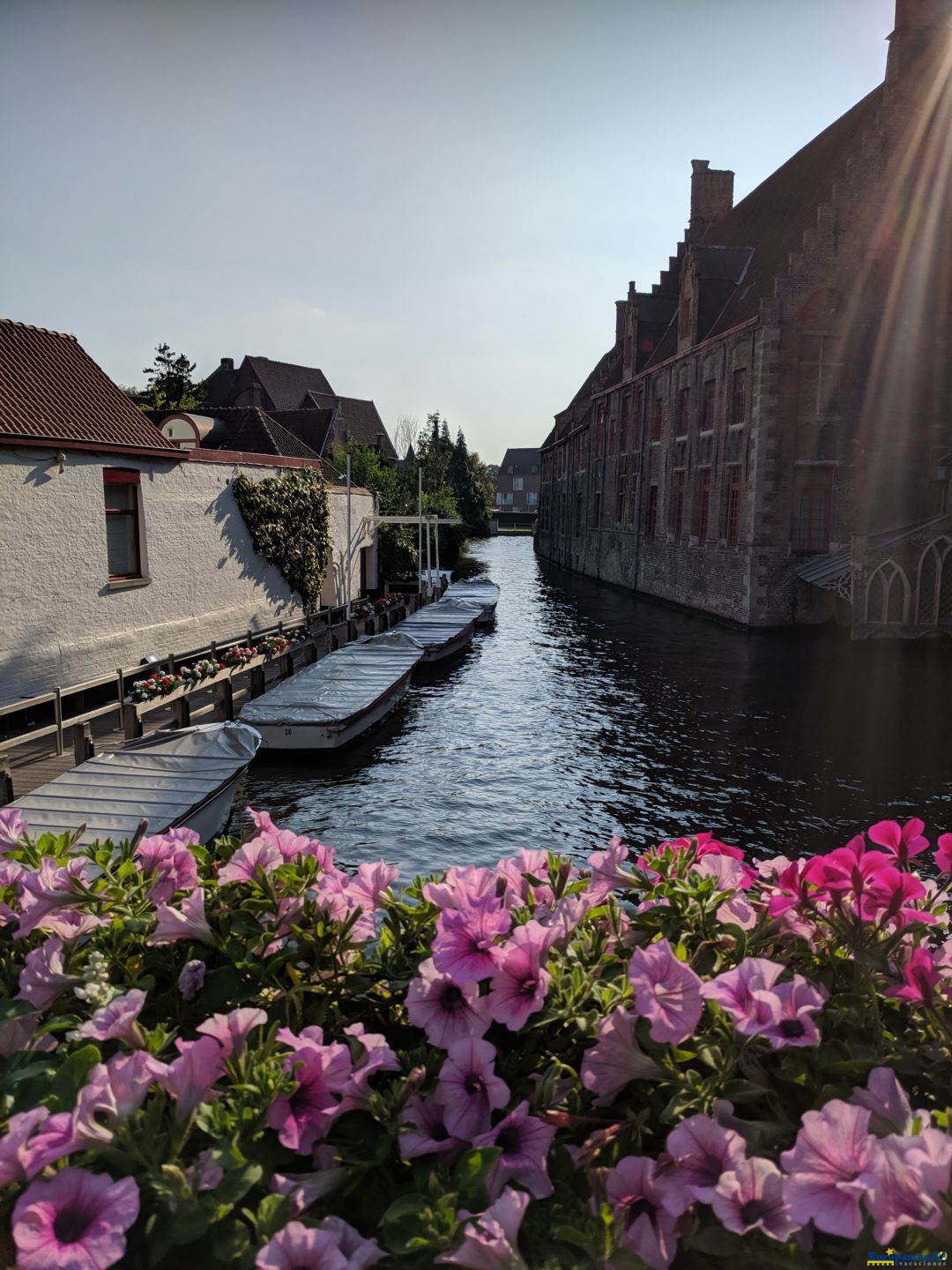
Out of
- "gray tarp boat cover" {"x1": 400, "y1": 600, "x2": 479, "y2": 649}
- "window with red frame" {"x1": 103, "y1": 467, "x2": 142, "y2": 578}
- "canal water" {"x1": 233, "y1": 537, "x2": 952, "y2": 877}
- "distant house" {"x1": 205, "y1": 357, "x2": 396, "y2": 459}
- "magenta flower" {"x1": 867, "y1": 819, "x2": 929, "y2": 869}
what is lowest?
"canal water" {"x1": 233, "y1": 537, "x2": 952, "y2": 877}

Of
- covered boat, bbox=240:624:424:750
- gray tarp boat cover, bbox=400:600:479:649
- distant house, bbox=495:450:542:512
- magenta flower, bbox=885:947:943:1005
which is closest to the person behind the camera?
magenta flower, bbox=885:947:943:1005

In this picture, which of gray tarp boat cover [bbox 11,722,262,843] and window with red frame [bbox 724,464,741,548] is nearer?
gray tarp boat cover [bbox 11,722,262,843]

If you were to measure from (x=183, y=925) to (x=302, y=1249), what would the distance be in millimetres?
966

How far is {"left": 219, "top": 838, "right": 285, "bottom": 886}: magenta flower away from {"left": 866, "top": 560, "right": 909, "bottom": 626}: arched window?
29.9 metres

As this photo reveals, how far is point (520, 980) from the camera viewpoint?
207 centimetres

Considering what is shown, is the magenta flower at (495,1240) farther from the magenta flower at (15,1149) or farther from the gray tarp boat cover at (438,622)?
the gray tarp boat cover at (438,622)

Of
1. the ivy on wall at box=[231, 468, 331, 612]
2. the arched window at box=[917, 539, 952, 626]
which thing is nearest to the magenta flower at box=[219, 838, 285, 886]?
the ivy on wall at box=[231, 468, 331, 612]

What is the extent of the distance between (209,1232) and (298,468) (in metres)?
25.1

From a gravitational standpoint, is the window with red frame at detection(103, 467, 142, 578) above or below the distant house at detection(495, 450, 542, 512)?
below

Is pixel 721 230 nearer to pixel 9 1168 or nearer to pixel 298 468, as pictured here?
pixel 298 468

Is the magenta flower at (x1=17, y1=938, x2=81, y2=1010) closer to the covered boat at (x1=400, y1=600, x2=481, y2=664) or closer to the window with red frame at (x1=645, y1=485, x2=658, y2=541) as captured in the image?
the covered boat at (x1=400, y1=600, x2=481, y2=664)

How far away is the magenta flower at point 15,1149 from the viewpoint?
160 cm

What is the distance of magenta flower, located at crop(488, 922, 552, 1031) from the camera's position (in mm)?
2014

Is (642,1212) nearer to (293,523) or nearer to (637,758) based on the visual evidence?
(637,758)
